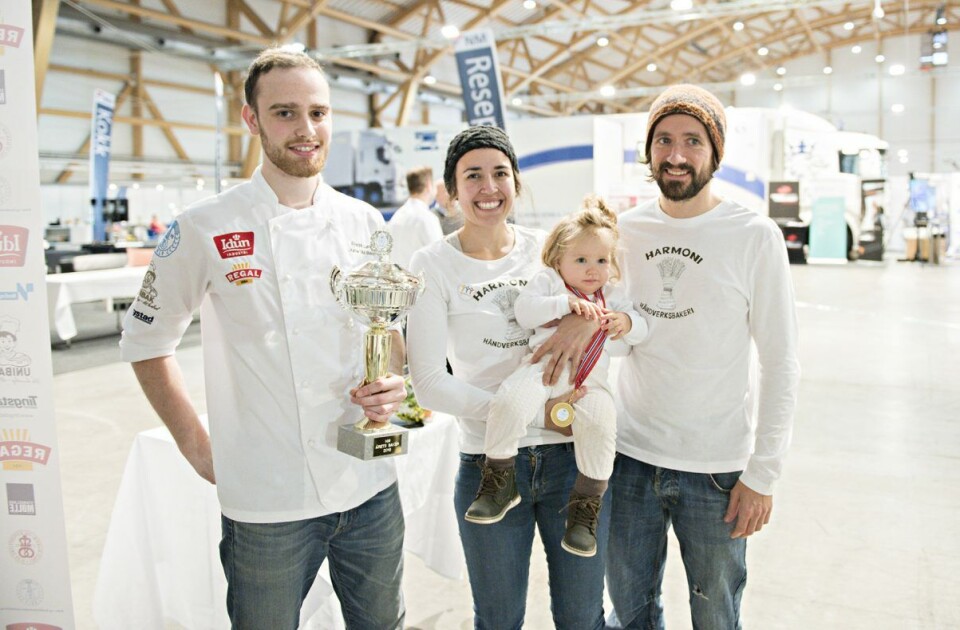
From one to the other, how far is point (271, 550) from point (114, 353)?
7.45 metres

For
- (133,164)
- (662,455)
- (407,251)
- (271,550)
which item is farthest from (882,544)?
(133,164)

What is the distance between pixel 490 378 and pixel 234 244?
0.67 metres

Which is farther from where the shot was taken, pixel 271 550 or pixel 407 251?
pixel 407 251

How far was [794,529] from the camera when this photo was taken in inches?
138

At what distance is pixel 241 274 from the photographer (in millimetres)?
1538

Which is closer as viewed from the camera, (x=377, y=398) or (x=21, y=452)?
(x=377, y=398)

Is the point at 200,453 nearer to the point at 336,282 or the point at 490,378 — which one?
the point at 336,282

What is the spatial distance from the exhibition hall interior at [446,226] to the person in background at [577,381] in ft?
0.78

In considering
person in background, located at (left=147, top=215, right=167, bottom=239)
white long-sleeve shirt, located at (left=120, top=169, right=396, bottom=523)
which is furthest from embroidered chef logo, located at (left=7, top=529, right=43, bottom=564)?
person in background, located at (left=147, top=215, right=167, bottom=239)

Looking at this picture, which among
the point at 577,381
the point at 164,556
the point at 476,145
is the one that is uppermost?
the point at 476,145

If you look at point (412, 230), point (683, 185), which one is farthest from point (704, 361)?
point (412, 230)

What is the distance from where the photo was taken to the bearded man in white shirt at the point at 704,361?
1.74m

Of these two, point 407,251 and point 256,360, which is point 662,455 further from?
point 407,251

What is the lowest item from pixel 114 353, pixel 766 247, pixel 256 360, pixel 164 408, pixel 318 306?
pixel 114 353
